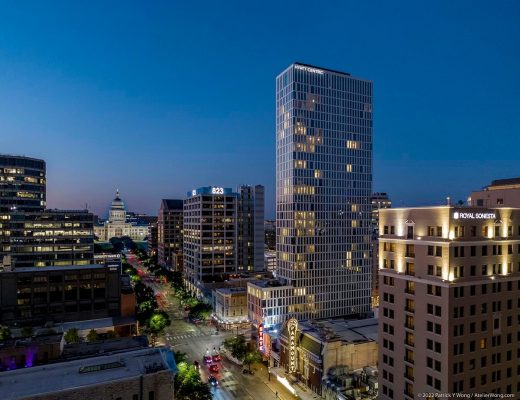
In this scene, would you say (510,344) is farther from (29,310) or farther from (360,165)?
(29,310)

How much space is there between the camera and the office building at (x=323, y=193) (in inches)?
5305

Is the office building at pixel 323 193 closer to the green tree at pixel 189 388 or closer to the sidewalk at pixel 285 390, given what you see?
the sidewalk at pixel 285 390

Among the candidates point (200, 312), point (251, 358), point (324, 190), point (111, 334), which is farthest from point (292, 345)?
point (324, 190)

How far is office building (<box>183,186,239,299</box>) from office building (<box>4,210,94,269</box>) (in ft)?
194

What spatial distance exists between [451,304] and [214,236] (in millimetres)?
137723

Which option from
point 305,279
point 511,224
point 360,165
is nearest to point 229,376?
point 305,279

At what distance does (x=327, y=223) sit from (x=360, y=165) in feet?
96.2

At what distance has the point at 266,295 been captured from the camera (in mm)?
125062

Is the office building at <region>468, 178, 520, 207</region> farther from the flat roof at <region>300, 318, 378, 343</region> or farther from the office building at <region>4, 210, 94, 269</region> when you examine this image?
the office building at <region>4, 210, 94, 269</region>

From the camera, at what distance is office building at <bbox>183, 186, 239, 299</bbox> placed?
181500mm

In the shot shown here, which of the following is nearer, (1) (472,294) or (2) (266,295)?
(1) (472,294)

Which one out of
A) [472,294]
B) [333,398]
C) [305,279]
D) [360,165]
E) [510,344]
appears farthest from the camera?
[360,165]

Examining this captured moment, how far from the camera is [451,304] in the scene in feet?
187

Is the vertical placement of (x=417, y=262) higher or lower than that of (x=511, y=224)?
lower
